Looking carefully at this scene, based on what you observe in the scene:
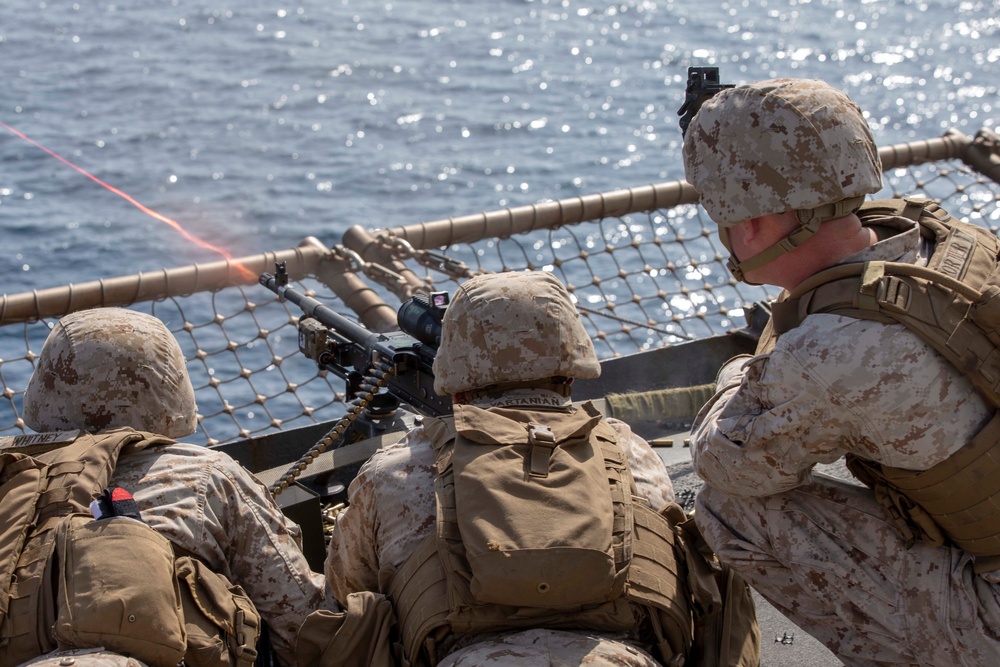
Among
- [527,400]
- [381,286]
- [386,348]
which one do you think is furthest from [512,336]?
[381,286]

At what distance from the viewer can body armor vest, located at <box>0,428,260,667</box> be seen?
2.51m

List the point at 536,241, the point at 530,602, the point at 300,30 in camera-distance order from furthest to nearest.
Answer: the point at 300,30, the point at 536,241, the point at 530,602

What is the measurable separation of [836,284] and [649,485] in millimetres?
623

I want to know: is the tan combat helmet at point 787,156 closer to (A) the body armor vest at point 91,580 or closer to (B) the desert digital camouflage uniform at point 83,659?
(A) the body armor vest at point 91,580

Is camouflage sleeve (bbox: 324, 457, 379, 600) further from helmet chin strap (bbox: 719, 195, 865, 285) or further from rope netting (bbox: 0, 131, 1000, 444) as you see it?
rope netting (bbox: 0, 131, 1000, 444)

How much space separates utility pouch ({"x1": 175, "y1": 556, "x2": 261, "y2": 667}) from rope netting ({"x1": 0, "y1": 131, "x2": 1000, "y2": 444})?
252cm

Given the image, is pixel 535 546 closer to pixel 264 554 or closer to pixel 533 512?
pixel 533 512

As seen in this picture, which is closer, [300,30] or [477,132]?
[477,132]

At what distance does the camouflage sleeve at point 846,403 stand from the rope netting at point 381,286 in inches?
104

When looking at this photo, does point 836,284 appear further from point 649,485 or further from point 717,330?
point 717,330

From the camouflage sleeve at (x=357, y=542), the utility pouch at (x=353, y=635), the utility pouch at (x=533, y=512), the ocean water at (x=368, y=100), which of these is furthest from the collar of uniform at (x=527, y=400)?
the ocean water at (x=368, y=100)

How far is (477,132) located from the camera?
52.9 ft

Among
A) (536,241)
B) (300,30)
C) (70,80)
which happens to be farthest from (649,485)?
(300,30)

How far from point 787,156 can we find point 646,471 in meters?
0.76
